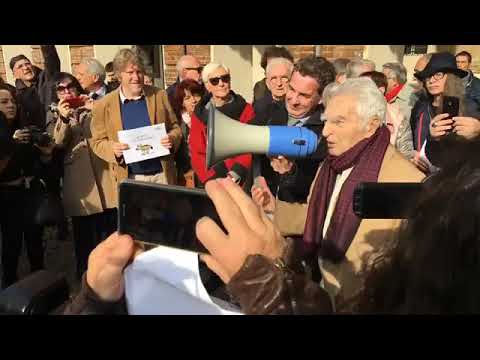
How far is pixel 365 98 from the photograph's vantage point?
2.01m

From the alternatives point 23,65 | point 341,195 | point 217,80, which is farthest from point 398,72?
point 23,65

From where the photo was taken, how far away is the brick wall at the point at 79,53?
9070 mm

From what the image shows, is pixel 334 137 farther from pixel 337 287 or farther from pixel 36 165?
pixel 36 165

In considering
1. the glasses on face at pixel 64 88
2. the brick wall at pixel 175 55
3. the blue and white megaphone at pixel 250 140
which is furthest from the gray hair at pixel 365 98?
the brick wall at pixel 175 55

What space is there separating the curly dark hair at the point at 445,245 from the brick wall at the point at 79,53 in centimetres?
915

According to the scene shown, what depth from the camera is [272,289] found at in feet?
2.82

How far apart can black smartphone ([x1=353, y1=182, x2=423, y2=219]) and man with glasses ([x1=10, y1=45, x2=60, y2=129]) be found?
4.05 metres

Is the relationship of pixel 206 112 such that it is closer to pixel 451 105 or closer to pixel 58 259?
pixel 451 105

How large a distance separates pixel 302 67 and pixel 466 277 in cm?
229

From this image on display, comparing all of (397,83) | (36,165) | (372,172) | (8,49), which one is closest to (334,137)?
(372,172)

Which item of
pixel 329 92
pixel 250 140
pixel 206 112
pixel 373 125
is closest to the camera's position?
pixel 250 140

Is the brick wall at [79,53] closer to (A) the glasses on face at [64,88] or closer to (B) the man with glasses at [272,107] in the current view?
(A) the glasses on face at [64,88]

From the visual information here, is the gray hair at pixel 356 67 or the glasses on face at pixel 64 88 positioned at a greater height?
the gray hair at pixel 356 67

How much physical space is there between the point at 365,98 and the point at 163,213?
52.0 inches
